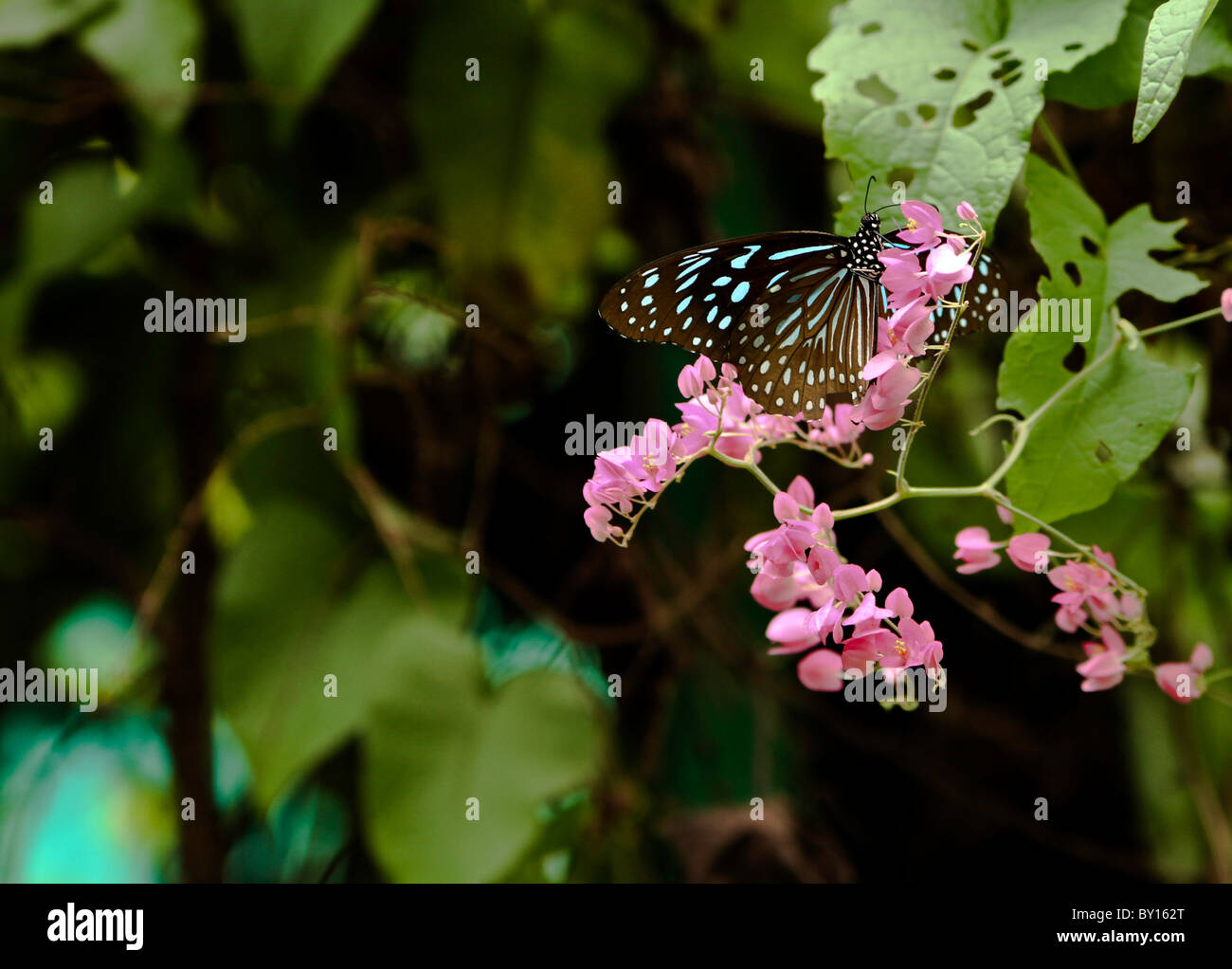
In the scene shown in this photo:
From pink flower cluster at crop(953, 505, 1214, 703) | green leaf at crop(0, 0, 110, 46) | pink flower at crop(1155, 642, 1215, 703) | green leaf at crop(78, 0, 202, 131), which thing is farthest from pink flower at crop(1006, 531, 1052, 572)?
green leaf at crop(0, 0, 110, 46)

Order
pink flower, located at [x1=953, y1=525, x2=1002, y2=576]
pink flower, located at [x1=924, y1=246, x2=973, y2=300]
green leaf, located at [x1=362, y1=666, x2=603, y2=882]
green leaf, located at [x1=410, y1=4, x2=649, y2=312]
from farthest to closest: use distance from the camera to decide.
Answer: green leaf, located at [x1=410, y1=4, x2=649, y2=312] < green leaf, located at [x1=362, y1=666, x2=603, y2=882] < pink flower, located at [x1=953, y1=525, x2=1002, y2=576] < pink flower, located at [x1=924, y1=246, x2=973, y2=300]

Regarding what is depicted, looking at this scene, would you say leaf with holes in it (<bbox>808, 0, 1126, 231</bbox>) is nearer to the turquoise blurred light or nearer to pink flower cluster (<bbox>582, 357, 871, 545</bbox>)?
pink flower cluster (<bbox>582, 357, 871, 545</bbox>)

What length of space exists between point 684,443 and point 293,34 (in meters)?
0.59

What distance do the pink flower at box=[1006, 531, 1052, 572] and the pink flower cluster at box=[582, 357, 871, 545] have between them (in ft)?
0.23

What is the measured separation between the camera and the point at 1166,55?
0.33 m

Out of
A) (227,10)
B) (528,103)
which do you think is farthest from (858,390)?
(227,10)

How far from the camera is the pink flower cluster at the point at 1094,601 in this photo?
39cm

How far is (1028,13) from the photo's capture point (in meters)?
0.44

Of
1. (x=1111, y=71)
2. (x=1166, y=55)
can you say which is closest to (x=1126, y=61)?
(x=1111, y=71)

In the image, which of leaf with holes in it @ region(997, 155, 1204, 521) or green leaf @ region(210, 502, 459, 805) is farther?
green leaf @ region(210, 502, 459, 805)

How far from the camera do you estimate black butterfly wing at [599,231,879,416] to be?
0.38 m

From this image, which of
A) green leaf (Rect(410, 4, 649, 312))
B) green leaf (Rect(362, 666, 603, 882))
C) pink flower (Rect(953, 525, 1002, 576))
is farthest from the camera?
green leaf (Rect(410, 4, 649, 312))
